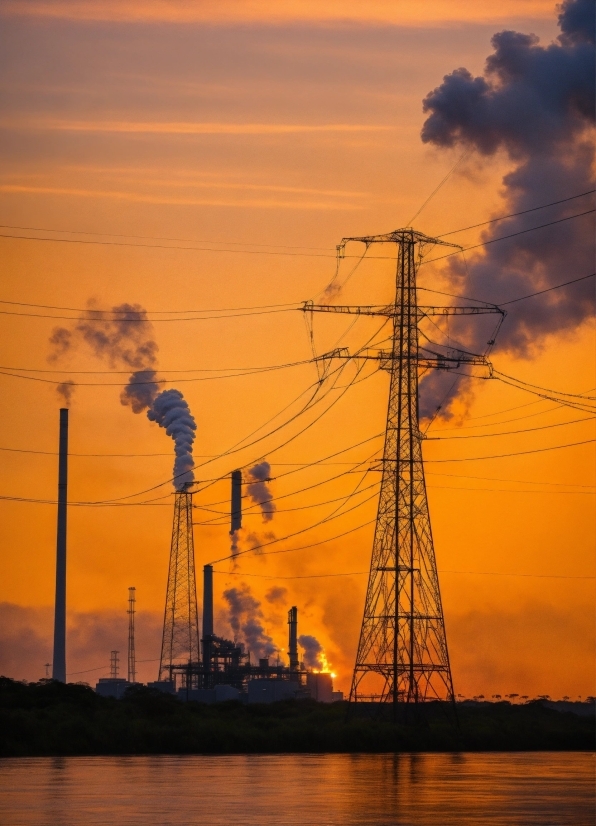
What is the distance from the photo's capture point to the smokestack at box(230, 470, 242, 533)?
13525cm

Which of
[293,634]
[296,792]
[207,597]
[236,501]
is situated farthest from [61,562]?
[296,792]

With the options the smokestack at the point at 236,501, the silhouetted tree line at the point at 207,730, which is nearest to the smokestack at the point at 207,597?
the smokestack at the point at 236,501

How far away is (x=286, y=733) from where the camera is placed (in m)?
83.5

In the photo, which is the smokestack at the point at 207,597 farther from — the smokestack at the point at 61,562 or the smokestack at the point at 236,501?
the smokestack at the point at 61,562

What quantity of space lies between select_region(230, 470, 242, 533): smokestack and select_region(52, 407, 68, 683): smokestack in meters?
25.6

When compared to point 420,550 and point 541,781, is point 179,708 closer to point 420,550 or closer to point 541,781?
point 420,550

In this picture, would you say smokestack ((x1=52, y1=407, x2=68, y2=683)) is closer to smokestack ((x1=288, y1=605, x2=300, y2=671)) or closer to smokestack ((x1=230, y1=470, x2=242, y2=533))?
smokestack ((x1=230, y1=470, x2=242, y2=533))

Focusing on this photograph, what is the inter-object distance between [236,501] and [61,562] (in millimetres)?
27423

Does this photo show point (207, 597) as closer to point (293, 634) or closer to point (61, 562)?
point (293, 634)

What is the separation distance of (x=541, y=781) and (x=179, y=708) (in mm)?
43306

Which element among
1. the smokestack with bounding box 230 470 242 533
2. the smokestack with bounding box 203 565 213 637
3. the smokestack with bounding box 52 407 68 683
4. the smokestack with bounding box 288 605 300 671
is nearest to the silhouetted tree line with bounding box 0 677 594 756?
the smokestack with bounding box 52 407 68 683

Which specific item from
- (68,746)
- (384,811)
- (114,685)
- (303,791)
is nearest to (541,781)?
(303,791)

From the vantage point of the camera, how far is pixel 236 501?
445ft

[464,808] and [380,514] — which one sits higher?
[380,514]
